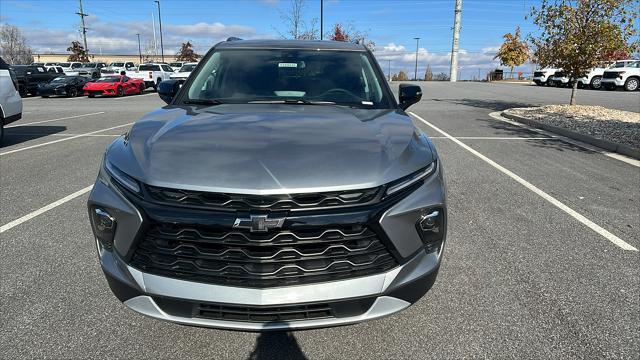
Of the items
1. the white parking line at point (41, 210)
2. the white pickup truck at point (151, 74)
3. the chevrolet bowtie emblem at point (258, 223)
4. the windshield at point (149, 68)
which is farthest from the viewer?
the windshield at point (149, 68)

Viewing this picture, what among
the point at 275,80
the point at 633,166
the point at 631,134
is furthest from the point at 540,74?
the point at 275,80

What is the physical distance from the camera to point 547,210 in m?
4.86

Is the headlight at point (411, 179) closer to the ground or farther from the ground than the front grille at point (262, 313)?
farther from the ground

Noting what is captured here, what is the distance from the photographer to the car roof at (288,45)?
3887 millimetres

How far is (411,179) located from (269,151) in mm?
722

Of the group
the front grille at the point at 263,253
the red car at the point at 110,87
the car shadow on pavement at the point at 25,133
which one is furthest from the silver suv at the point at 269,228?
the red car at the point at 110,87

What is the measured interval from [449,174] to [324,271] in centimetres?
481

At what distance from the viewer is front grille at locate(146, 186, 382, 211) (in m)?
1.95

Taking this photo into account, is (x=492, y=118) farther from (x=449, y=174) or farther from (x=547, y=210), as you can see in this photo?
(x=547, y=210)

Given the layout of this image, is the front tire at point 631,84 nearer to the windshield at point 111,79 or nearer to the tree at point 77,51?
the windshield at point 111,79

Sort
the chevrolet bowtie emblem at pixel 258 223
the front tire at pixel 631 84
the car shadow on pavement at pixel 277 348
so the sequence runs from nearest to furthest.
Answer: the chevrolet bowtie emblem at pixel 258 223 < the car shadow on pavement at pixel 277 348 < the front tire at pixel 631 84

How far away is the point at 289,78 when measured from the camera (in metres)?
3.55

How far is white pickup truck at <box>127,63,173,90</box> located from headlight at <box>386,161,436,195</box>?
30.1 metres

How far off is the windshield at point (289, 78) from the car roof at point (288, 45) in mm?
73
